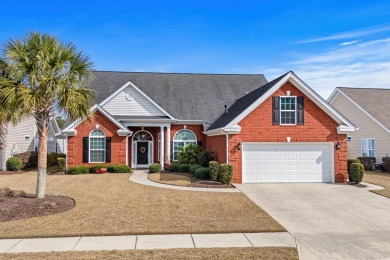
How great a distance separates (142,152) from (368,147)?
18322mm

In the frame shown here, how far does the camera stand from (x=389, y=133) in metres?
27.6

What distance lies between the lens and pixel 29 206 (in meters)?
11.7

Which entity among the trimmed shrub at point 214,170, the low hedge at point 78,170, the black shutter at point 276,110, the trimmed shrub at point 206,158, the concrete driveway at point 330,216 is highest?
the black shutter at point 276,110

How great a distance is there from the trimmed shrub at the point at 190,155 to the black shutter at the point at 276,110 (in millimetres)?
6645

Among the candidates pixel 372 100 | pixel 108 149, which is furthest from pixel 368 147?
pixel 108 149

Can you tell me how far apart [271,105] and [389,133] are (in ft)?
46.4

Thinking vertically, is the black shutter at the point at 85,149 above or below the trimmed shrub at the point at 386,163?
above

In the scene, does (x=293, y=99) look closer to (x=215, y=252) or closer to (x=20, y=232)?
(x=215, y=252)

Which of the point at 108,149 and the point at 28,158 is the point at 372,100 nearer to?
the point at 108,149

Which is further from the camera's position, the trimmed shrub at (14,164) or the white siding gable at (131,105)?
the white siding gable at (131,105)

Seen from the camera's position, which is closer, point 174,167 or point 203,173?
point 203,173

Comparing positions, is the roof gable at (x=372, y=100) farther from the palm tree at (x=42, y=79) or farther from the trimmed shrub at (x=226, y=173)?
the palm tree at (x=42, y=79)

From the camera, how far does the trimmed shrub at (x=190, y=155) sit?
23750mm

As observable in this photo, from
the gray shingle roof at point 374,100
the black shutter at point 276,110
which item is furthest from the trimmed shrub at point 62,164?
the gray shingle roof at point 374,100
